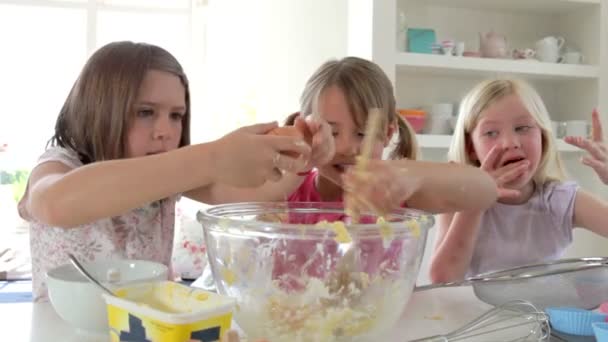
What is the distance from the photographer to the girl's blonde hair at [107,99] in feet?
3.21

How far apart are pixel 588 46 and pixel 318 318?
7.49 ft

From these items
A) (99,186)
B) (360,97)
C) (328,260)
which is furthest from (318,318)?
(360,97)

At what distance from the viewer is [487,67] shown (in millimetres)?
2156

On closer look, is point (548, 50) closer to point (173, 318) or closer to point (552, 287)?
point (552, 287)

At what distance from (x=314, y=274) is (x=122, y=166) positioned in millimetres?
308

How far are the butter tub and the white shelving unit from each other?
1.64 m

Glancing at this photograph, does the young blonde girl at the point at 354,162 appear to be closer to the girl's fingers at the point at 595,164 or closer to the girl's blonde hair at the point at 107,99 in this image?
the girl's blonde hair at the point at 107,99

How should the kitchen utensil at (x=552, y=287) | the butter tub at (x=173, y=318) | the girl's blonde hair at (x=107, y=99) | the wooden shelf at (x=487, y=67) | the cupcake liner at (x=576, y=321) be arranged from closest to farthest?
the butter tub at (x=173, y=318) → the cupcake liner at (x=576, y=321) → the kitchen utensil at (x=552, y=287) → the girl's blonde hair at (x=107, y=99) → the wooden shelf at (x=487, y=67)

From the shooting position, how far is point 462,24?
2.32 metres

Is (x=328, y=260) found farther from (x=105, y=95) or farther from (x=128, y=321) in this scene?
(x=105, y=95)

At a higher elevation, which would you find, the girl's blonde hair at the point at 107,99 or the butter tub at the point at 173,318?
the girl's blonde hair at the point at 107,99

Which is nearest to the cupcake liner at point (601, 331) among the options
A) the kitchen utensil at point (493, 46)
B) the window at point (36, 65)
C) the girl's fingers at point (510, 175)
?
the girl's fingers at point (510, 175)

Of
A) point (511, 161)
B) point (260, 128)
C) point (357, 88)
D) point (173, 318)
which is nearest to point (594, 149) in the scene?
point (511, 161)

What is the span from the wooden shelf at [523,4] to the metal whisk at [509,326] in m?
1.86
